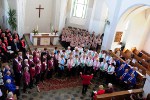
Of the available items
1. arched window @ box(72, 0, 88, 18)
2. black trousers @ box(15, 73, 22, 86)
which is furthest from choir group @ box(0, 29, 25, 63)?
arched window @ box(72, 0, 88, 18)

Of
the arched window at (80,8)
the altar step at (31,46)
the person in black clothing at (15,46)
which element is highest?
the arched window at (80,8)

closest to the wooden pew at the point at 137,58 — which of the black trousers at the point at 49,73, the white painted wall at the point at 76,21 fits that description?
the white painted wall at the point at 76,21

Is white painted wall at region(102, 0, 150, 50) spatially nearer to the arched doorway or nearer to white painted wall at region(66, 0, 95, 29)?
the arched doorway

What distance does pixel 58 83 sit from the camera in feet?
34.9

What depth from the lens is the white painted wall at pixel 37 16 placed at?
15594 mm

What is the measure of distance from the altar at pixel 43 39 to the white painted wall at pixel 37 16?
1.95 meters

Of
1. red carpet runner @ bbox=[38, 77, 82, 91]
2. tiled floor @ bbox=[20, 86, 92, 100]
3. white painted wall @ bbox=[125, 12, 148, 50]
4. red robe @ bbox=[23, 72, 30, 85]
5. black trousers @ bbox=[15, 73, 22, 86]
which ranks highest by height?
white painted wall @ bbox=[125, 12, 148, 50]

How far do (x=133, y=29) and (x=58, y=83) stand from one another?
7.53 metres

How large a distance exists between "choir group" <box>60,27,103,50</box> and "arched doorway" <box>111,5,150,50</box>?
1.49m

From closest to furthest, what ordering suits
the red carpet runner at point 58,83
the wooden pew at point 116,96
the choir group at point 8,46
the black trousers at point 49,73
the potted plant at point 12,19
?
the wooden pew at point 116,96 → the red carpet runner at point 58,83 → the black trousers at point 49,73 → the choir group at point 8,46 → the potted plant at point 12,19

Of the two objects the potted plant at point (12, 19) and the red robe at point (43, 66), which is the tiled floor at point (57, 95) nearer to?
the red robe at point (43, 66)

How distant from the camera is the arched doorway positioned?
1397 cm

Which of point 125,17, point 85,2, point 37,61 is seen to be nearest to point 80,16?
point 85,2

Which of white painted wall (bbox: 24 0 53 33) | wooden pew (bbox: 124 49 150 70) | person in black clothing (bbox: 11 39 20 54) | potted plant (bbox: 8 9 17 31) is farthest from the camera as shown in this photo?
white painted wall (bbox: 24 0 53 33)
